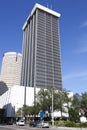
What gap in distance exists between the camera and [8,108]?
187m

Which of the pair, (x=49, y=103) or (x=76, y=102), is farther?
(x=76, y=102)

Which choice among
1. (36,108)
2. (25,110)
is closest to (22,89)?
(25,110)

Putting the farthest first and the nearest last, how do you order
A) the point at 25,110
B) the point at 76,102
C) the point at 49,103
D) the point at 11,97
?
the point at 11,97 < the point at 25,110 < the point at 76,102 < the point at 49,103

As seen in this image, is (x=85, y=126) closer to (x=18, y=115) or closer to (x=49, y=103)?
(x=49, y=103)

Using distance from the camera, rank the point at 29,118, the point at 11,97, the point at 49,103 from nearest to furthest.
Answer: the point at 49,103 < the point at 29,118 < the point at 11,97

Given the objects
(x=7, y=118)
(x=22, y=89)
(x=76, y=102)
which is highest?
(x=22, y=89)

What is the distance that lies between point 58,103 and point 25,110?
3503 cm

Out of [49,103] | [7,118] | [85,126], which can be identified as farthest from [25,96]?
[85,126]

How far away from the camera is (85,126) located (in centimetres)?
5912

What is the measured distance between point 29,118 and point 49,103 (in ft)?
154

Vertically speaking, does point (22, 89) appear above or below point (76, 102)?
above

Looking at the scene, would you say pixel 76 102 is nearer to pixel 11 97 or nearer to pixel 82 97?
pixel 82 97

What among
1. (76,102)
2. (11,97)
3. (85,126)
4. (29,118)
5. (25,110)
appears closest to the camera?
(85,126)

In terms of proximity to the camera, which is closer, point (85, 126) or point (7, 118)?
point (85, 126)
